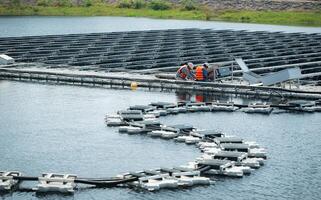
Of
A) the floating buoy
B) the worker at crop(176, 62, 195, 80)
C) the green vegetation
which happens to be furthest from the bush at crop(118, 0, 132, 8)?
the worker at crop(176, 62, 195, 80)

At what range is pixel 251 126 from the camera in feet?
149

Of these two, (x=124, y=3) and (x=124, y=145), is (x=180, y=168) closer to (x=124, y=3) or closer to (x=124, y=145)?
(x=124, y=145)

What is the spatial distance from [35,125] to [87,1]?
99.1m

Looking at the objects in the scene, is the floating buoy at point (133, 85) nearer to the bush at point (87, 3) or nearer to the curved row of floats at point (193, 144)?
the curved row of floats at point (193, 144)

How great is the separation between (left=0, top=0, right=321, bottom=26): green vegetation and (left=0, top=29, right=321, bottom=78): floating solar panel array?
29072 mm

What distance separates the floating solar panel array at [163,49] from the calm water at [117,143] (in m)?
11.0

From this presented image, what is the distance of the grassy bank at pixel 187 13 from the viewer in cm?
12331

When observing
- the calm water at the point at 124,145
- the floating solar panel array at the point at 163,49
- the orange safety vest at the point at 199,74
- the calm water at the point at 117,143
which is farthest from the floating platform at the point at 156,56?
the calm water at the point at 124,145

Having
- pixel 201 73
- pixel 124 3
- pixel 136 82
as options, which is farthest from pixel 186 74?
pixel 124 3

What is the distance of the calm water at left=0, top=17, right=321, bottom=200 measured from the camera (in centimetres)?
3325

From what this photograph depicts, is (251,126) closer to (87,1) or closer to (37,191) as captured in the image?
(37,191)

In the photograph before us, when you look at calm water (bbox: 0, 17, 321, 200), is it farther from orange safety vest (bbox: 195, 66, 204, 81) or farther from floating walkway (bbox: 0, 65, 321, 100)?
orange safety vest (bbox: 195, 66, 204, 81)

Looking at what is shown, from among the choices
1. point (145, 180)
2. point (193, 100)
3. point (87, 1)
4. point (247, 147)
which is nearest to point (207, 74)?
point (193, 100)

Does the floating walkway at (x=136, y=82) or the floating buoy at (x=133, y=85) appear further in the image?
the floating buoy at (x=133, y=85)
